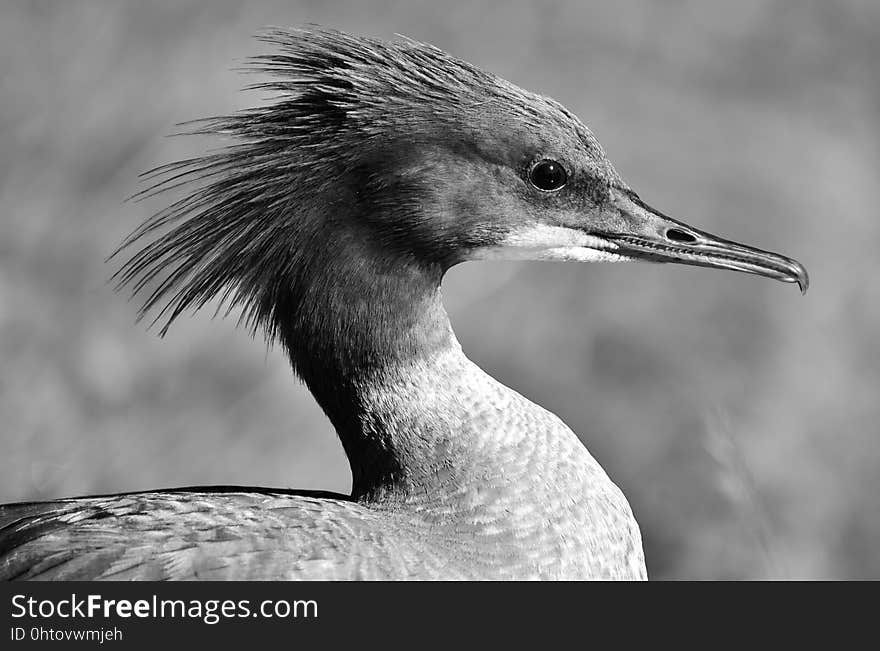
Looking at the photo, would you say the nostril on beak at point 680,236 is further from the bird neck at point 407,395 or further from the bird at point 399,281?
the bird neck at point 407,395

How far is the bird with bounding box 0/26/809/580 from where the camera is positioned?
2541 millimetres

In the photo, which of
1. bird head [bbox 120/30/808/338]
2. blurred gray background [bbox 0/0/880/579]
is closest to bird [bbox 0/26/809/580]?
bird head [bbox 120/30/808/338]

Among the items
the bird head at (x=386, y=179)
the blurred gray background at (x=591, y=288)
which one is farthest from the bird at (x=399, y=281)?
the blurred gray background at (x=591, y=288)

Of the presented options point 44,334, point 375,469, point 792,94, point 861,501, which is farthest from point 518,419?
Answer: point 792,94

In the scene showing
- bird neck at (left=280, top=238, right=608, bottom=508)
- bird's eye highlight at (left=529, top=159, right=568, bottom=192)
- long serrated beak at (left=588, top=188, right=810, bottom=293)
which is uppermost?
bird's eye highlight at (left=529, top=159, right=568, bottom=192)

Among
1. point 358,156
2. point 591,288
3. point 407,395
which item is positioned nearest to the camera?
point 358,156

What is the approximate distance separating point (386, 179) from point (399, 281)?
20 centimetres

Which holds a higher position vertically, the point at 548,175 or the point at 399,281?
the point at 548,175

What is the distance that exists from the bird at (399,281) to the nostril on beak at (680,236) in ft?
0.06

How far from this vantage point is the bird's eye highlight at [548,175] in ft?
8.75

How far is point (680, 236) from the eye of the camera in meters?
2.77

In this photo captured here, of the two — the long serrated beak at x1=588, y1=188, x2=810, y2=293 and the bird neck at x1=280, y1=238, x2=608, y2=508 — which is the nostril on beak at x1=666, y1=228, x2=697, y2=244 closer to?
the long serrated beak at x1=588, y1=188, x2=810, y2=293

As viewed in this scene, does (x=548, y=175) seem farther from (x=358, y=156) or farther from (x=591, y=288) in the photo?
(x=591, y=288)

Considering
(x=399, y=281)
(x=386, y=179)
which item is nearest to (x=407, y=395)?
(x=399, y=281)
